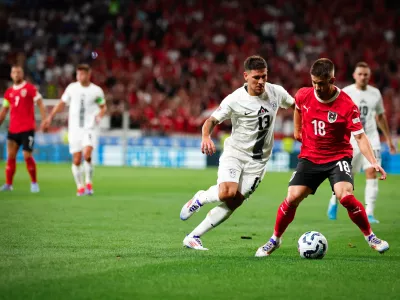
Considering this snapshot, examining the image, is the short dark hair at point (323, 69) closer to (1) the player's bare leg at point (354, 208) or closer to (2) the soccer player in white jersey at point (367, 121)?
(1) the player's bare leg at point (354, 208)

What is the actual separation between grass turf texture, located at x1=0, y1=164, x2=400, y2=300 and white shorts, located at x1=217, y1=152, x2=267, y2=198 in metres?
0.69

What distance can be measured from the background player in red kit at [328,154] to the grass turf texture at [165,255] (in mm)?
317

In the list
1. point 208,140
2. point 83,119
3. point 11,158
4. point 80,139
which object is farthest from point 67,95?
point 208,140

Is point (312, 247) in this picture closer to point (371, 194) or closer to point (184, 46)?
point (371, 194)

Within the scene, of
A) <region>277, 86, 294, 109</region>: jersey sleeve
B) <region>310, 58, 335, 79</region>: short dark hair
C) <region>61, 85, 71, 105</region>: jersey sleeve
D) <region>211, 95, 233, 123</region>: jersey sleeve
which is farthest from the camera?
<region>61, 85, 71, 105</region>: jersey sleeve

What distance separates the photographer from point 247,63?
8.33 m

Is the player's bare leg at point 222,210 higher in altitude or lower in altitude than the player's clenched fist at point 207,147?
lower

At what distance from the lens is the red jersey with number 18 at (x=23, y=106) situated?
16.2m

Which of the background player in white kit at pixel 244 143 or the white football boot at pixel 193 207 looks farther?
the white football boot at pixel 193 207

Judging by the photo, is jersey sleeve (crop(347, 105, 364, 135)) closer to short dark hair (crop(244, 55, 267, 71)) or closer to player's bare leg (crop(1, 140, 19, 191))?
short dark hair (crop(244, 55, 267, 71))

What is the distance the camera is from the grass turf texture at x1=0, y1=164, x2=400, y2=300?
6336 millimetres

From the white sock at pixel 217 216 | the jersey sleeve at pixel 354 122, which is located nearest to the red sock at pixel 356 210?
the jersey sleeve at pixel 354 122

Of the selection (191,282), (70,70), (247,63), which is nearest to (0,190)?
(247,63)

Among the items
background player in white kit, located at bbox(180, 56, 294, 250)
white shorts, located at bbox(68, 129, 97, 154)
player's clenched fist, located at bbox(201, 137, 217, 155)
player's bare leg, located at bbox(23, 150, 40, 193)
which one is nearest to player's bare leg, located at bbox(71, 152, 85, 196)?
white shorts, located at bbox(68, 129, 97, 154)
